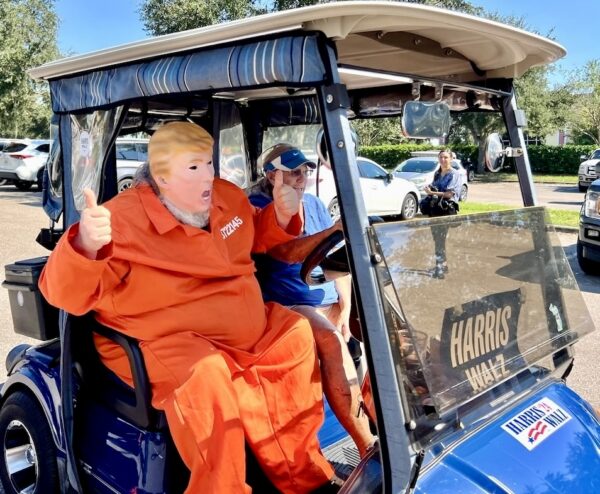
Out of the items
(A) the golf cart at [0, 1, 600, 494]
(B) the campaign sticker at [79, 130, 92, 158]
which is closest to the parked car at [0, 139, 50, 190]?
(A) the golf cart at [0, 1, 600, 494]

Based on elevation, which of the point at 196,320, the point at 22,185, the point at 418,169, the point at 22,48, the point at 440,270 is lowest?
the point at 22,185

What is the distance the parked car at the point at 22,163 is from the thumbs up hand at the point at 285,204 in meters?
17.1

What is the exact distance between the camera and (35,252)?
866 centimetres

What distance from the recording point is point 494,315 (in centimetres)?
191

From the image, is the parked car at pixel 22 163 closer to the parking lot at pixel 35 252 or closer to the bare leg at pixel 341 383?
the parking lot at pixel 35 252

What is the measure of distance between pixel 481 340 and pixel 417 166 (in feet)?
45.3

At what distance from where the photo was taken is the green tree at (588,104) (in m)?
33.8

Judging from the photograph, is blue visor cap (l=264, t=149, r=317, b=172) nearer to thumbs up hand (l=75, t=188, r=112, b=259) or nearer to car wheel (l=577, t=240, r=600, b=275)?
thumbs up hand (l=75, t=188, r=112, b=259)

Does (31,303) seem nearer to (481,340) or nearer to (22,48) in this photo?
(481,340)

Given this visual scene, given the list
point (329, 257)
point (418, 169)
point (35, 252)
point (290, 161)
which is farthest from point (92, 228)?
point (418, 169)

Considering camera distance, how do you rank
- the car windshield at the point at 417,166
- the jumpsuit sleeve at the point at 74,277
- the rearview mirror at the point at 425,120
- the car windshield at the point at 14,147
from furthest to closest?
1. the car windshield at the point at 14,147
2. the car windshield at the point at 417,166
3. the rearview mirror at the point at 425,120
4. the jumpsuit sleeve at the point at 74,277

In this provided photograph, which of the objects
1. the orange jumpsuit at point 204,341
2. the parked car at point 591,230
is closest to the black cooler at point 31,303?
the orange jumpsuit at point 204,341

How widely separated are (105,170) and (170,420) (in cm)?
101

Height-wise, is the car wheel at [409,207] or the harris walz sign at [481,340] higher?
the harris walz sign at [481,340]
